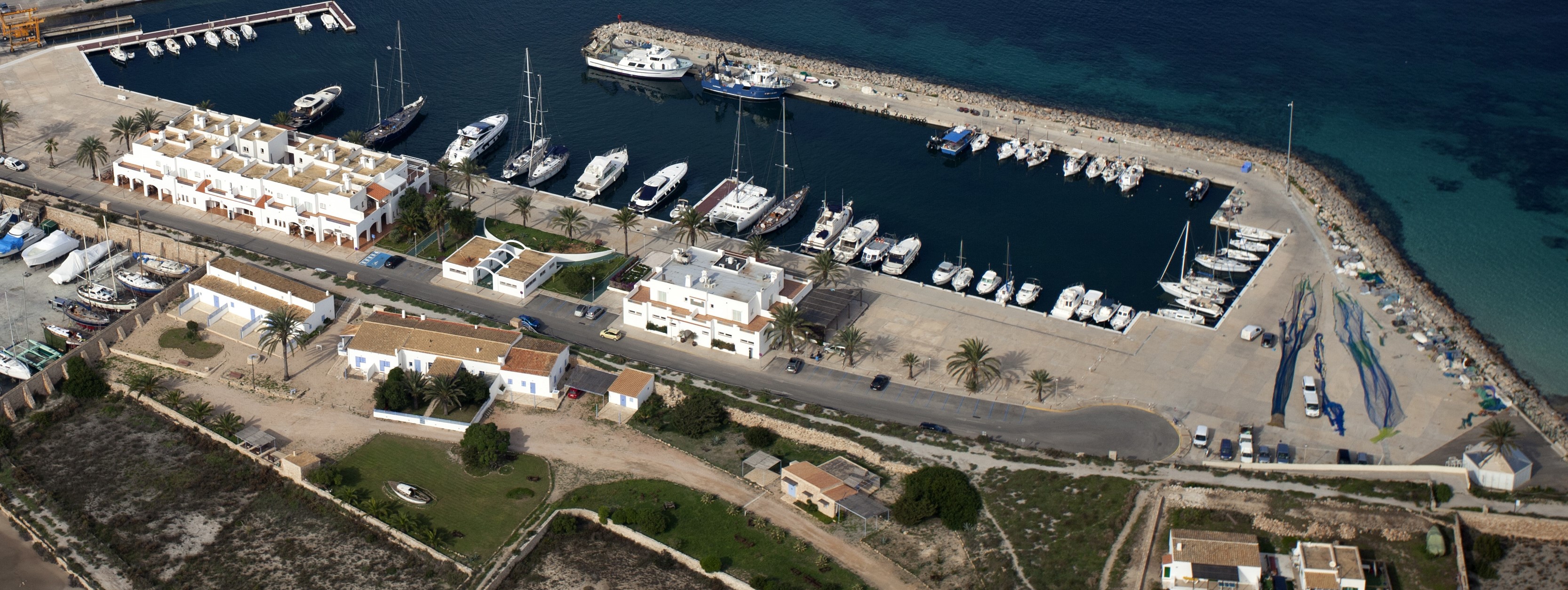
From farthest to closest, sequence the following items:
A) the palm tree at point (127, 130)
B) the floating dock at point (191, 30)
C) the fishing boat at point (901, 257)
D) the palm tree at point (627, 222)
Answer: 1. the floating dock at point (191, 30)
2. the palm tree at point (127, 130)
3. the palm tree at point (627, 222)
4. the fishing boat at point (901, 257)

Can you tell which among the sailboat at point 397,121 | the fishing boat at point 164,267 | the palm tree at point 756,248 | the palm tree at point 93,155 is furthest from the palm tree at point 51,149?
the palm tree at point 756,248

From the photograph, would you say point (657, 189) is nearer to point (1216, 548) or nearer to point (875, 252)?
point (875, 252)

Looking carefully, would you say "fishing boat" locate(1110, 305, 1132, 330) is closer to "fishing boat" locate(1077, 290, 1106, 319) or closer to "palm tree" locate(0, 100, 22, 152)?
"fishing boat" locate(1077, 290, 1106, 319)

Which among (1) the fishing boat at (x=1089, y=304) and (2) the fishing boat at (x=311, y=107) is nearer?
(1) the fishing boat at (x=1089, y=304)

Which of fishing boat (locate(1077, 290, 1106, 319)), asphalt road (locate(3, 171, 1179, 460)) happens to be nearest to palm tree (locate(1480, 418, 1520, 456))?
asphalt road (locate(3, 171, 1179, 460))

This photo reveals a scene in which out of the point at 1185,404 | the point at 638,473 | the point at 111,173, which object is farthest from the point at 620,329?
the point at 111,173

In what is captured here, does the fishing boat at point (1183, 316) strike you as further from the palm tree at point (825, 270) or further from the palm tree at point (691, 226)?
the palm tree at point (691, 226)

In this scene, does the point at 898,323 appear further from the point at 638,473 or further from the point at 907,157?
the point at 907,157
